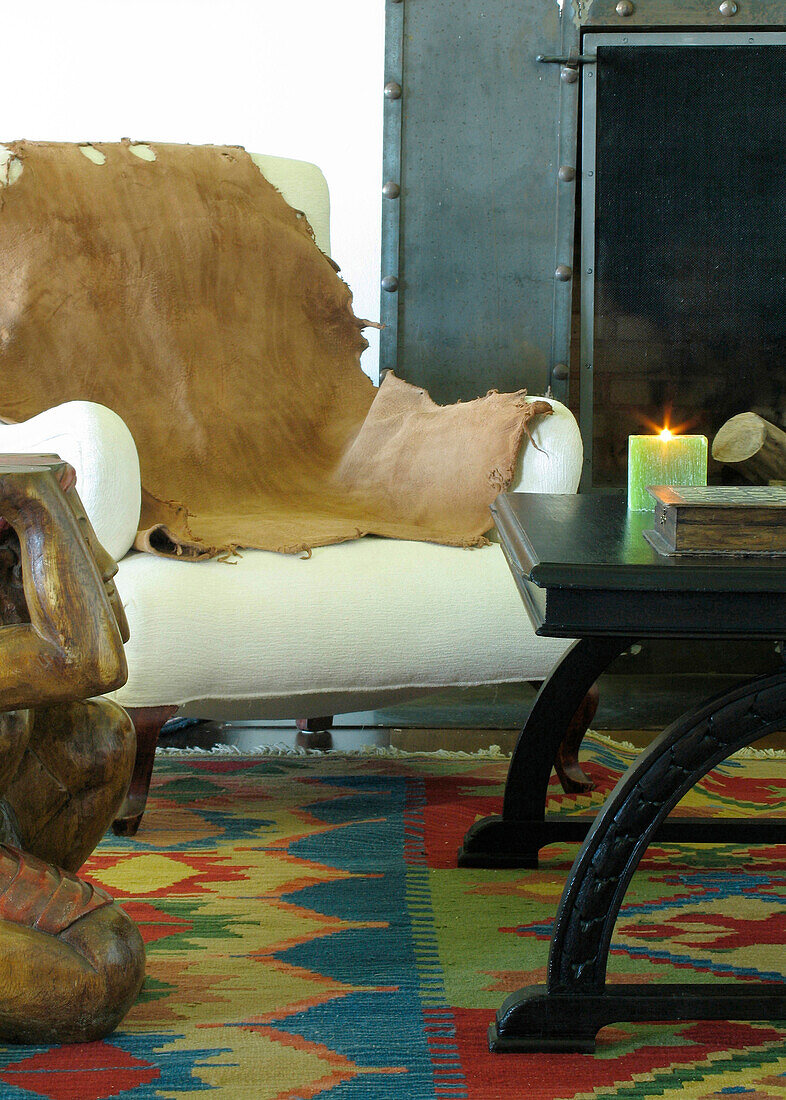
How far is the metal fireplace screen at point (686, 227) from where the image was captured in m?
2.40

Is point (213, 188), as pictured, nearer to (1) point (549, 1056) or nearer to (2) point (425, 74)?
(2) point (425, 74)

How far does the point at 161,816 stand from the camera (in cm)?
149

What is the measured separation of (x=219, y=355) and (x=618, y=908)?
128cm

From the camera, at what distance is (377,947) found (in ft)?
3.57

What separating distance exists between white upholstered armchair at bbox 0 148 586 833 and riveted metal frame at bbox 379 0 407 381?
109 centimetres

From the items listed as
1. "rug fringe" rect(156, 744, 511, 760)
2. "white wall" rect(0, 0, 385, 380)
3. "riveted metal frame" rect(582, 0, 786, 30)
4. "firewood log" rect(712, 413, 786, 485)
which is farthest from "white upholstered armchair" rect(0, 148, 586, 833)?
"riveted metal frame" rect(582, 0, 786, 30)

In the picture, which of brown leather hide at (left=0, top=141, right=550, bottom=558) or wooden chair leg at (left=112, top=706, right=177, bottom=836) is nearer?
wooden chair leg at (left=112, top=706, right=177, bottom=836)

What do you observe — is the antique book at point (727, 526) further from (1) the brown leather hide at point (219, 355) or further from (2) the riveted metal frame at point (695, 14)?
(2) the riveted metal frame at point (695, 14)

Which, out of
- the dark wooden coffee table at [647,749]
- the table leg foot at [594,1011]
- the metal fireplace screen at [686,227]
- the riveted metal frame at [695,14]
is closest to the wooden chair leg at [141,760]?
the dark wooden coffee table at [647,749]

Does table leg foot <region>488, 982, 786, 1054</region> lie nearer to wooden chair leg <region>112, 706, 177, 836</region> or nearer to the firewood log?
wooden chair leg <region>112, 706, 177, 836</region>

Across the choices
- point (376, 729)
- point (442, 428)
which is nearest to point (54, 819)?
point (442, 428)

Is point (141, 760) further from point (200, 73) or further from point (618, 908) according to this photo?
point (200, 73)

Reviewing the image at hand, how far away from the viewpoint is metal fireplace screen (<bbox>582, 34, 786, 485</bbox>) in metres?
2.40

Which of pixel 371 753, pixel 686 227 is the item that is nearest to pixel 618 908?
pixel 371 753
